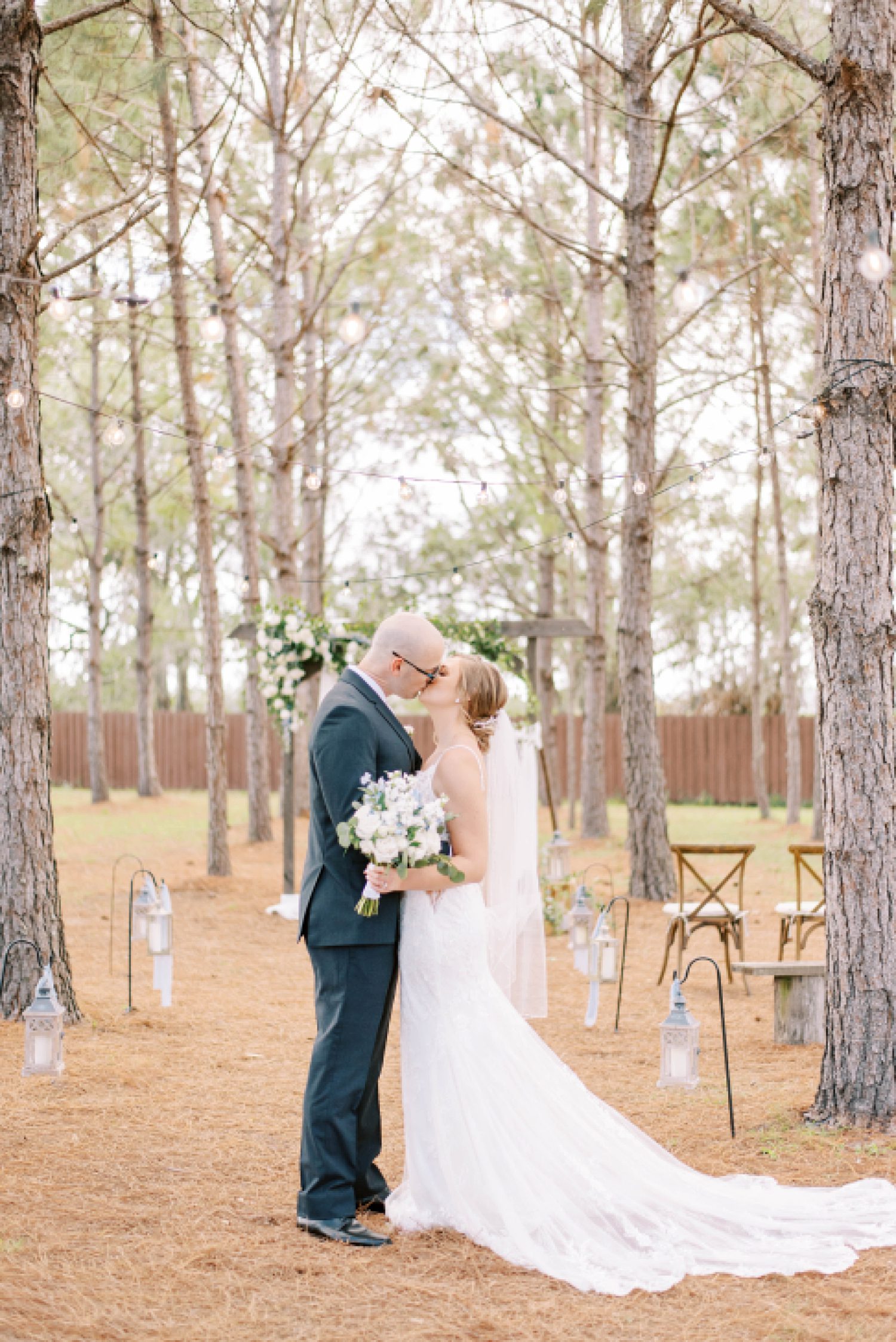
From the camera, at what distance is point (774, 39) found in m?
5.46

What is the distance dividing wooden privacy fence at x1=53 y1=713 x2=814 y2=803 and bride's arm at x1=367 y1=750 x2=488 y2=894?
2071 centimetres

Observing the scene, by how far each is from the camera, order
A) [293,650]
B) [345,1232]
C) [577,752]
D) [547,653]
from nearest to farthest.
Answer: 1. [345,1232]
2. [293,650]
3. [547,653]
4. [577,752]

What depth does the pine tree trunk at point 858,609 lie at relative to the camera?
5.22m

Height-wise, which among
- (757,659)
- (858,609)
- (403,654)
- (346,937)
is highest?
(757,659)

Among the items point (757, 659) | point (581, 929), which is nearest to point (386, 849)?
point (581, 929)

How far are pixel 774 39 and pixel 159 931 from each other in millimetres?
5312

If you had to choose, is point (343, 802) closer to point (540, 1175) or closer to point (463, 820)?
point (463, 820)

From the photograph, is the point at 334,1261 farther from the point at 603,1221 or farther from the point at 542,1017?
the point at 542,1017

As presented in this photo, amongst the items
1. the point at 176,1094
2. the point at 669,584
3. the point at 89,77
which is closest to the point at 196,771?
the point at 669,584

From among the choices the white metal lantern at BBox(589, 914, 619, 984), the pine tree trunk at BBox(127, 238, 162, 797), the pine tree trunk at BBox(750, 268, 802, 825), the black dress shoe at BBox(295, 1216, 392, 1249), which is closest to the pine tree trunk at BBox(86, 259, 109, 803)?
the pine tree trunk at BBox(127, 238, 162, 797)

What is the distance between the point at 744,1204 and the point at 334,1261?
1.29 meters

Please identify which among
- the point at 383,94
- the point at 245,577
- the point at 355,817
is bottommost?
the point at 355,817

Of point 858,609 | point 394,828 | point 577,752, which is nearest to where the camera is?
point 394,828

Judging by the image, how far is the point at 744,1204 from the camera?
4.25m
